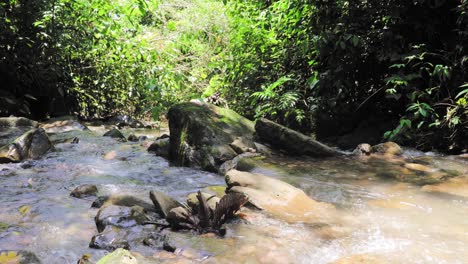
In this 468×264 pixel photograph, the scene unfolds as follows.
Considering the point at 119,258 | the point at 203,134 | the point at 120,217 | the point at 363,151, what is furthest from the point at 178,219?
the point at 363,151

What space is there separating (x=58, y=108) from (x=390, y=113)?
7544 millimetres

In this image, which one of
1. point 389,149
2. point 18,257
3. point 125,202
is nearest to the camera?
point 18,257

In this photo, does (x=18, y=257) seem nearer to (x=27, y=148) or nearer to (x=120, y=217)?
(x=120, y=217)

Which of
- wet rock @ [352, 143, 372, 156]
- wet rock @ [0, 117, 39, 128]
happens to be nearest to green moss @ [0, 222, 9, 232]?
wet rock @ [352, 143, 372, 156]

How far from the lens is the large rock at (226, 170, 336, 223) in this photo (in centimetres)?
299

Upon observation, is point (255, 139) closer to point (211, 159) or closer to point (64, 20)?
point (211, 159)

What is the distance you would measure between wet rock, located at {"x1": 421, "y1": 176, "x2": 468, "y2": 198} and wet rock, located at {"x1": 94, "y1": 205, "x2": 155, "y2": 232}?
8.31 ft

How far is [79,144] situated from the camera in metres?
6.21

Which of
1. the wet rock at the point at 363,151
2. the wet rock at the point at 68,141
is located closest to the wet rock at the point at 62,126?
the wet rock at the point at 68,141

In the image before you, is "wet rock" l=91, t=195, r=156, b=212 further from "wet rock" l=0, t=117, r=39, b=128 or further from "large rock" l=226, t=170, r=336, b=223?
"wet rock" l=0, t=117, r=39, b=128

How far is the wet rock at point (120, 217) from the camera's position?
2.62 metres

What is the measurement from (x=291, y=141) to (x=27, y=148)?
11.3ft

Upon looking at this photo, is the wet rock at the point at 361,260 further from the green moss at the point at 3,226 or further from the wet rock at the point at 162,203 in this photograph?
the green moss at the point at 3,226

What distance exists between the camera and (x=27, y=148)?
509 centimetres
